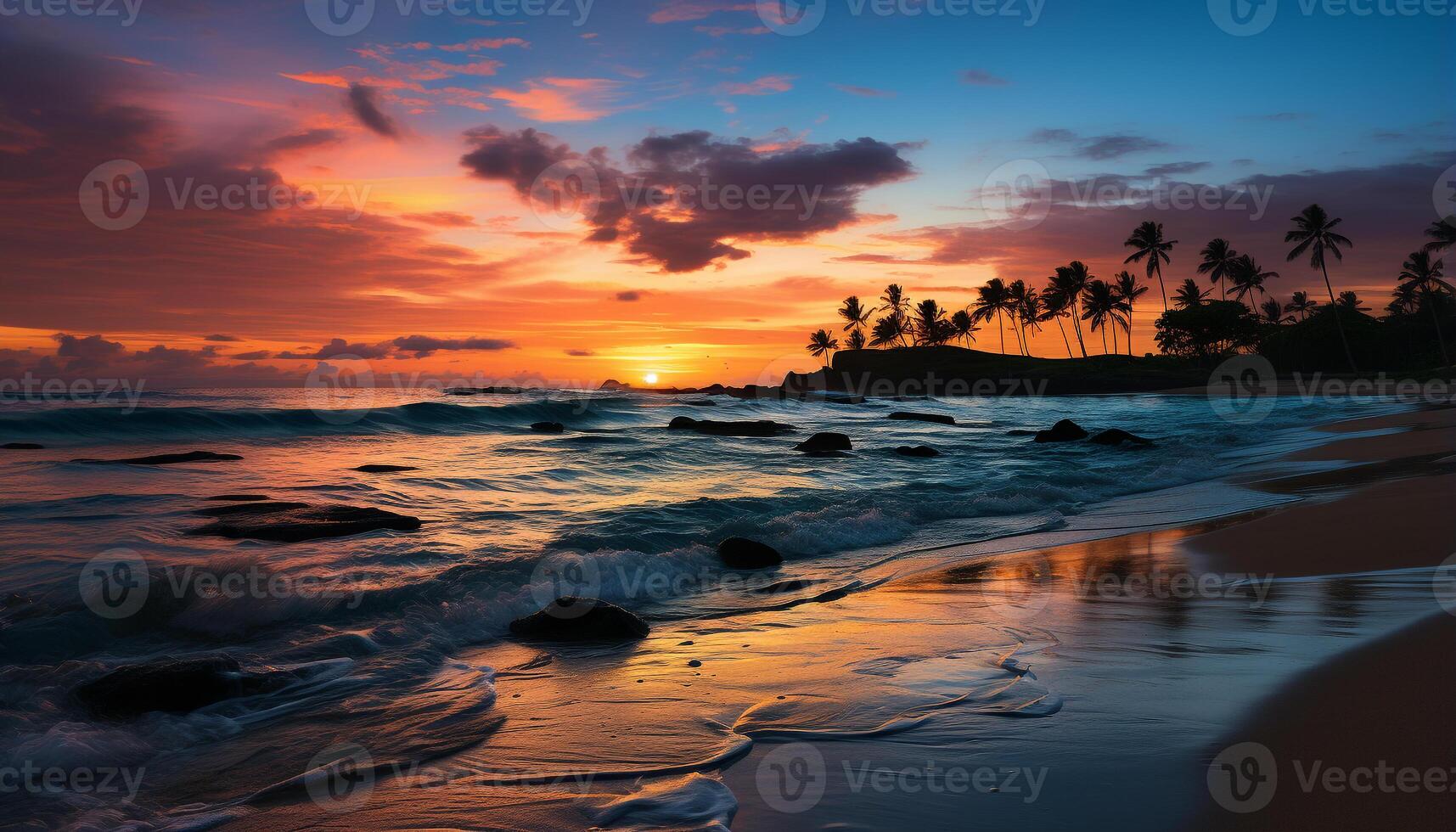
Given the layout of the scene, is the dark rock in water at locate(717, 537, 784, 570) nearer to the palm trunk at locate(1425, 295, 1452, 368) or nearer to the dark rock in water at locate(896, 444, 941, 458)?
the dark rock in water at locate(896, 444, 941, 458)

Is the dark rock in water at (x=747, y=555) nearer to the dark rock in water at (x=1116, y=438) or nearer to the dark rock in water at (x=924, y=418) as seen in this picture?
the dark rock in water at (x=1116, y=438)

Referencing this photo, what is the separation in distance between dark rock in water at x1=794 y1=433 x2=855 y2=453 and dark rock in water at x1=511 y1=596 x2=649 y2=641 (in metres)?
15.8

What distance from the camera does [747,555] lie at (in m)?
9.35

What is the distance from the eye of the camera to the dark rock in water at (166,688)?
4.68 m

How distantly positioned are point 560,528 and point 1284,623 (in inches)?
315

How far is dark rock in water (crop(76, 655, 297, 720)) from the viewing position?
4.68 metres

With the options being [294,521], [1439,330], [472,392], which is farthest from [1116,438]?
[472,392]

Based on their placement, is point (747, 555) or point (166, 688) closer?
point (166, 688)

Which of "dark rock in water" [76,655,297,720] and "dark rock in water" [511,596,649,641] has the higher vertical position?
"dark rock in water" [76,655,297,720]

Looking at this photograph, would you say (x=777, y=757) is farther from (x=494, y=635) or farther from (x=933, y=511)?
(x=933, y=511)

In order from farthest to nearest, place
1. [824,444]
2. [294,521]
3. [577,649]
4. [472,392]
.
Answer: [472,392], [824,444], [294,521], [577,649]

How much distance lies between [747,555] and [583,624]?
332 centimetres

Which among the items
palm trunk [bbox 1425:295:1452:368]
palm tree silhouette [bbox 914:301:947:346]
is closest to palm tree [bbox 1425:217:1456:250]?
palm trunk [bbox 1425:295:1452:368]

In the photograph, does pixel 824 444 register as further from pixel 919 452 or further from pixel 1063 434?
pixel 1063 434
